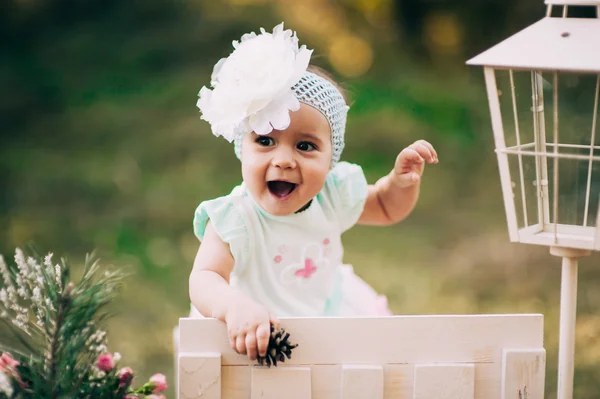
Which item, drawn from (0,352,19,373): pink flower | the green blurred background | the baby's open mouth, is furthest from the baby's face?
the green blurred background

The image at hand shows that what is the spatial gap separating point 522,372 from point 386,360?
0.25 metres

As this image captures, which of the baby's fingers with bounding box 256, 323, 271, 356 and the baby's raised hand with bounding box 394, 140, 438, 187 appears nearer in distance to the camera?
the baby's fingers with bounding box 256, 323, 271, 356

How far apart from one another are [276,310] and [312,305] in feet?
0.37

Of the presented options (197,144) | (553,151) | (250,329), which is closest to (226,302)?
(250,329)

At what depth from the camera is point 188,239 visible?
4121 mm

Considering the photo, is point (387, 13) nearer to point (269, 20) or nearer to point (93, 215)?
point (269, 20)

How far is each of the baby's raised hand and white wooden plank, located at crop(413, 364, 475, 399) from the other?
1.60 ft

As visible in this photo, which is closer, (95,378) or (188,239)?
(95,378)

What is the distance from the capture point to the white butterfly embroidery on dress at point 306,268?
2.20 metres

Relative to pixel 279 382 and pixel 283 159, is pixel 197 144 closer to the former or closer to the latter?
pixel 283 159

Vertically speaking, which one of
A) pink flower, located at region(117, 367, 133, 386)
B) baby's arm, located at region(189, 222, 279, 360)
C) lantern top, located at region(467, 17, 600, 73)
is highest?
lantern top, located at region(467, 17, 600, 73)

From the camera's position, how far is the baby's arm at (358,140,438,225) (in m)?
2.08

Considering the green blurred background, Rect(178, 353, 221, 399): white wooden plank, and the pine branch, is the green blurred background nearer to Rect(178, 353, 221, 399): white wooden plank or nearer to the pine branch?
Rect(178, 353, 221, 399): white wooden plank

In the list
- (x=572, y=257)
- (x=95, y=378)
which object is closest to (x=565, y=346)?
(x=572, y=257)
